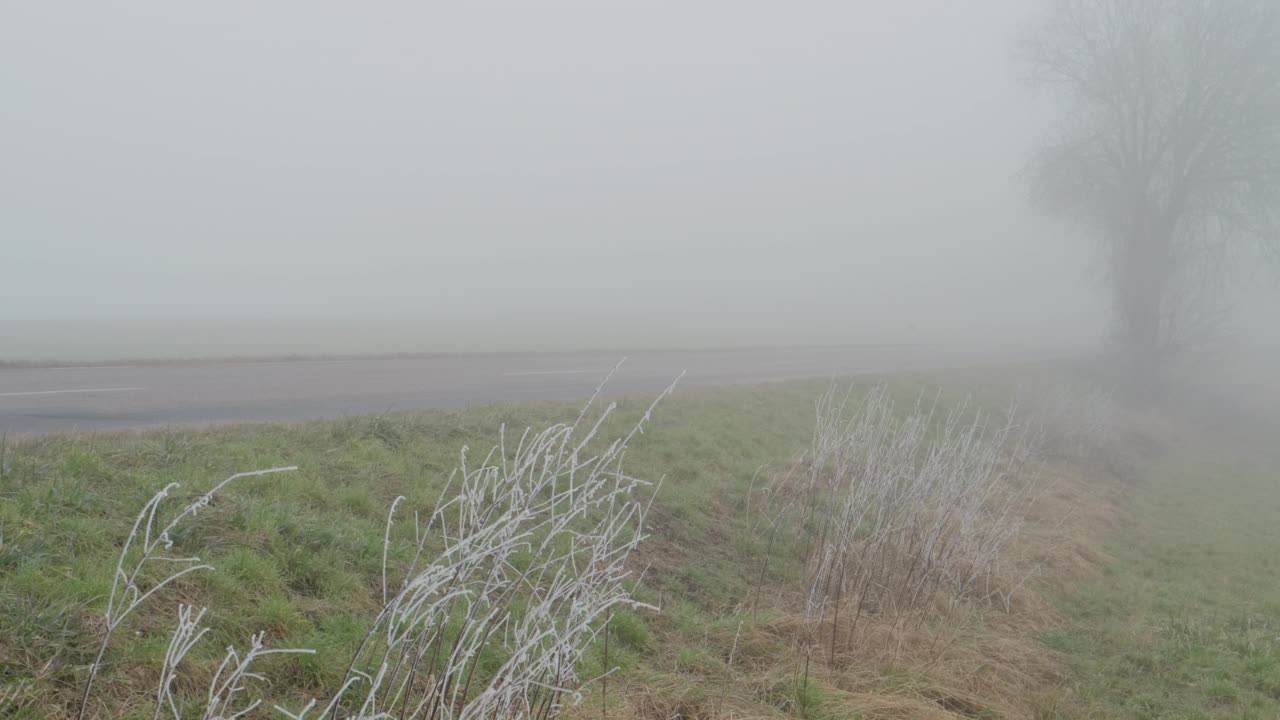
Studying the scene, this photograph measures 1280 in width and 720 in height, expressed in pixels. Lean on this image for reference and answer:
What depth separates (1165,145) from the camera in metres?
25.4

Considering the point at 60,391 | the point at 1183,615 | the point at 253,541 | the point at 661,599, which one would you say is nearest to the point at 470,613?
the point at 253,541

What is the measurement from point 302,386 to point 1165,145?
1039 inches

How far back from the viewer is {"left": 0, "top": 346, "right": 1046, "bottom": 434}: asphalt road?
373 inches

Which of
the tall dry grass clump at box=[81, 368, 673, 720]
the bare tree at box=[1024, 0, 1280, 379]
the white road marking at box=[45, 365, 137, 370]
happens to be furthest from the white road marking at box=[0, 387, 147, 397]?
the bare tree at box=[1024, 0, 1280, 379]

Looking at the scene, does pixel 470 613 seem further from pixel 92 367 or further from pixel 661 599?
pixel 92 367

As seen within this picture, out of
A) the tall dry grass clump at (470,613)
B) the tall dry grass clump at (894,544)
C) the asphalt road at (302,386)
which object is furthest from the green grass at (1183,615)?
the asphalt road at (302,386)

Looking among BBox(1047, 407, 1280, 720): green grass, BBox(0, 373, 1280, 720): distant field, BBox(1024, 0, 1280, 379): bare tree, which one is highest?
BBox(1024, 0, 1280, 379): bare tree

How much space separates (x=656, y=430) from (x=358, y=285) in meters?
59.3

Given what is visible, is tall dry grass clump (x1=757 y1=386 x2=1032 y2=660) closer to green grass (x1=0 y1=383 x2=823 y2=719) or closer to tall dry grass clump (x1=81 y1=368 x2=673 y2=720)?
green grass (x1=0 y1=383 x2=823 y2=719)

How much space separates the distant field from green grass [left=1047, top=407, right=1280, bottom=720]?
0.11 ft

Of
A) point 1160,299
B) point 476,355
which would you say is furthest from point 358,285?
point 1160,299

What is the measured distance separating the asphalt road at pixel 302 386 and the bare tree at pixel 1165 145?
13427 mm

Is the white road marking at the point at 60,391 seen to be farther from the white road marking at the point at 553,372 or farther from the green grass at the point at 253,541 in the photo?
the white road marking at the point at 553,372

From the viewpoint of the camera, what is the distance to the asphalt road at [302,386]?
9484 millimetres
